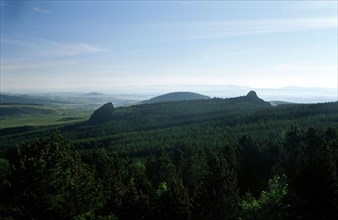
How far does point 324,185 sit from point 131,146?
134 meters

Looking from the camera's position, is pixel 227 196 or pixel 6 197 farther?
pixel 227 196

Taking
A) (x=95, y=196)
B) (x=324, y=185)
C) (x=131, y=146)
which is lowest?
(x=131, y=146)

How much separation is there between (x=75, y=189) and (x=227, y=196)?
59.4ft

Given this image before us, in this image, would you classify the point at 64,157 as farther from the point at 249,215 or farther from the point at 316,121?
the point at 316,121

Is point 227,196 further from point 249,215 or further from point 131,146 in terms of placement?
point 131,146

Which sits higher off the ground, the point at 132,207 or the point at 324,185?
the point at 324,185

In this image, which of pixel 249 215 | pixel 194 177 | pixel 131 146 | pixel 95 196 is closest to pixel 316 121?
pixel 131 146

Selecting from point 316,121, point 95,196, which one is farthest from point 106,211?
point 316,121

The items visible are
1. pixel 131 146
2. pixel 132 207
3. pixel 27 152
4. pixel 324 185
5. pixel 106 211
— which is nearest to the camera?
pixel 324 185

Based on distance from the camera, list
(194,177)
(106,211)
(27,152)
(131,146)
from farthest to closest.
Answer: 1. (131,146)
2. (194,177)
3. (106,211)
4. (27,152)

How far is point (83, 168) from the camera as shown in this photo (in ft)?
164

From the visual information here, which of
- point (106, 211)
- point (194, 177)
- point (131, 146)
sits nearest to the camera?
point (106, 211)

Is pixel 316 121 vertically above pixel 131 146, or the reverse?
pixel 316 121

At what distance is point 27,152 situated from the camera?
41719 millimetres
